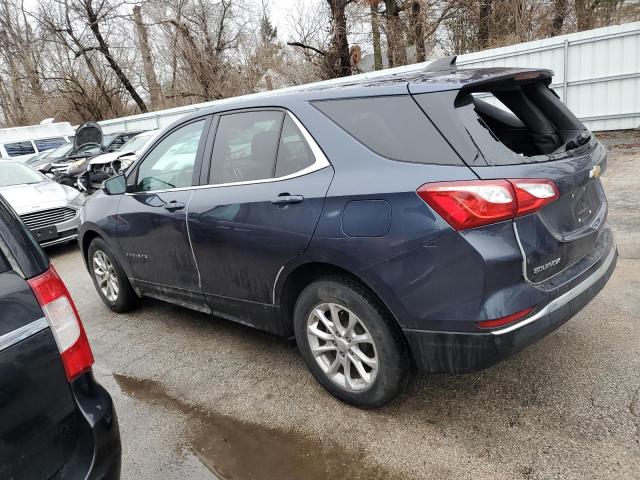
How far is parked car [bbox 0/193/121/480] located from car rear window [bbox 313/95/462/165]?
156cm

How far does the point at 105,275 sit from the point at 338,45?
16080 millimetres

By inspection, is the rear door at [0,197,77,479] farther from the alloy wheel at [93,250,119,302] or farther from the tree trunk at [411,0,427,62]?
the tree trunk at [411,0,427,62]

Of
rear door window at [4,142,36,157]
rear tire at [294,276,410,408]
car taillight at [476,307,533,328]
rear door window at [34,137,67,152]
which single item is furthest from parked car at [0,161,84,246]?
rear door window at [34,137,67,152]

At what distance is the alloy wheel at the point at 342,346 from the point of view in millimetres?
2648

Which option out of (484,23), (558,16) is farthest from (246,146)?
(484,23)

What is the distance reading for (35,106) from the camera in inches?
1166

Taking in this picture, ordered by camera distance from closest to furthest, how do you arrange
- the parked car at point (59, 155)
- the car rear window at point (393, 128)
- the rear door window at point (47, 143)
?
the car rear window at point (393, 128) → the parked car at point (59, 155) → the rear door window at point (47, 143)

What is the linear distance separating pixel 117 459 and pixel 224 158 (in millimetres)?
1984

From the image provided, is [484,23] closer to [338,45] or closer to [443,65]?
[338,45]

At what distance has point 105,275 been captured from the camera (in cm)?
478

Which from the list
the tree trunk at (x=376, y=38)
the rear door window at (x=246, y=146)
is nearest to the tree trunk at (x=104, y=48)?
the tree trunk at (x=376, y=38)

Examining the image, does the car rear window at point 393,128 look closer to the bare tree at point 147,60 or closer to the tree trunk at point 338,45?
the tree trunk at point 338,45

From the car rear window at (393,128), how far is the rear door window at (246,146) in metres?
0.43

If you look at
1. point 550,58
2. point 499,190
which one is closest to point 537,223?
point 499,190
